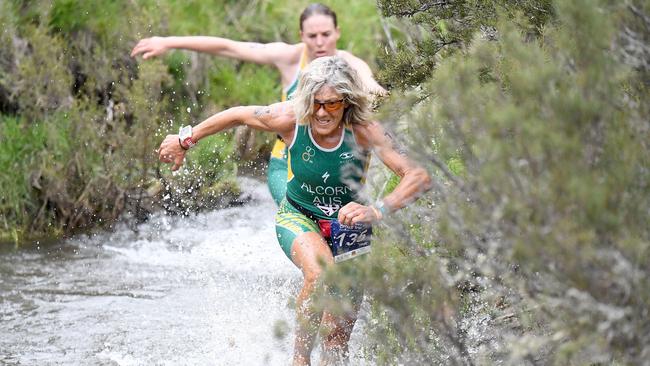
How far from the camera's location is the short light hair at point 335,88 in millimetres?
5117

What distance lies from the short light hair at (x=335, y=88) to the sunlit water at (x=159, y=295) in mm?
834

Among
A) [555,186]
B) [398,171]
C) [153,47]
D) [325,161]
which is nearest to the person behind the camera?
[555,186]

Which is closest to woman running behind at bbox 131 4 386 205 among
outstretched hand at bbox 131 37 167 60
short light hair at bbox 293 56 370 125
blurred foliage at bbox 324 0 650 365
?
outstretched hand at bbox 131 37 167 60

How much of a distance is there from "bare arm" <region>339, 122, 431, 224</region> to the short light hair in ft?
0.26

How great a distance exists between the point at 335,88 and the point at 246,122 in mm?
582

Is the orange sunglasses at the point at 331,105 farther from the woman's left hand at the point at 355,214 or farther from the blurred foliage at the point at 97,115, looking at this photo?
the blurred foliage at the point at 97,115

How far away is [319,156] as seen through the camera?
17.5ft

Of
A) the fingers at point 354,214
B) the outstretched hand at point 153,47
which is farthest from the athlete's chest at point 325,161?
the outstretched hand at point 153,47

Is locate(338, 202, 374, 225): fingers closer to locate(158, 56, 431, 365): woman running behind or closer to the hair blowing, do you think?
locate(158, 56, 431, 365): woman running behind

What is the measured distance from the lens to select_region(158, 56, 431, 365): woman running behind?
5.11 metres

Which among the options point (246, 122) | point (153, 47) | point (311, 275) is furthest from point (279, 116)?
point (153, 47)

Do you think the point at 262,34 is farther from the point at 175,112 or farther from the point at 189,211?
the point at 189,211

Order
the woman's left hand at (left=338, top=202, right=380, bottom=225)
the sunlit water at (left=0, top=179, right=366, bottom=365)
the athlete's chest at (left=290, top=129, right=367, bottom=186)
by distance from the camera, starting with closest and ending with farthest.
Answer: the woman's left hand at (left=338, top=202, right=380, bottom=225) < the athlete's chest at (left=290, top=129, right=367, bottom=186) < the sunlit water at (left=0, top=179, right=366, bottom=365)

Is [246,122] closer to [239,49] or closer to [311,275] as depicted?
[311,275]
